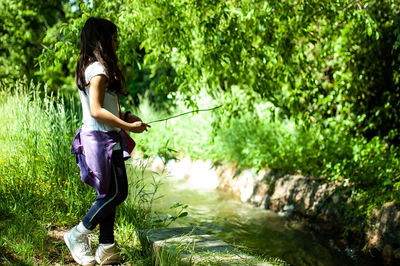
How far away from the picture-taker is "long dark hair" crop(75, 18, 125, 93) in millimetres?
2414

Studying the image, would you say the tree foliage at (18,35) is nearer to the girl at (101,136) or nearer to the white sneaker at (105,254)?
the girl at (101,136)

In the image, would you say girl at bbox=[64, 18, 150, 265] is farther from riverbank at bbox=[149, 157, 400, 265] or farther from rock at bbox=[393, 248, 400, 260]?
rock at bbox=[393, 248, 400, 260]

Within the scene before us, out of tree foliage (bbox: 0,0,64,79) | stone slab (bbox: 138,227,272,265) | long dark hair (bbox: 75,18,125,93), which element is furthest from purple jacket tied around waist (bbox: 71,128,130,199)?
tree foliage (bbox: 0,0,64,79)

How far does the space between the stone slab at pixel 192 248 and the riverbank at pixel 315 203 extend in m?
0.91

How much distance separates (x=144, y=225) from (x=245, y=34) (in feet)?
6.87

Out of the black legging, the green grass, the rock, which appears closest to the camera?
the black legging

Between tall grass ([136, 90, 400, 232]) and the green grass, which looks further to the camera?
tall grass ([136, 90, 400, 232])

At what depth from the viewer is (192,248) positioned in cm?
255

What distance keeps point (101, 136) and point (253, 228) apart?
2769 mm

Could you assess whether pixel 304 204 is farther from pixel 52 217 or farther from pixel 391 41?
pixel 52 217

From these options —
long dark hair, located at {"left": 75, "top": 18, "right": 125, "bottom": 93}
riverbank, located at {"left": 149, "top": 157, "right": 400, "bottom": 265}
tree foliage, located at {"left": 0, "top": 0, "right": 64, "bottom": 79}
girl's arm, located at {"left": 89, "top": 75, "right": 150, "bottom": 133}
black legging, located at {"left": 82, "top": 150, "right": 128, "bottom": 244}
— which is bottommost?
riverbank, located at {"left": 149, "top": 157, "right": 400, "bottom": 265}

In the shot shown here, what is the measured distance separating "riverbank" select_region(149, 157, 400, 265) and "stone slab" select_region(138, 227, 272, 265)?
0.91 m

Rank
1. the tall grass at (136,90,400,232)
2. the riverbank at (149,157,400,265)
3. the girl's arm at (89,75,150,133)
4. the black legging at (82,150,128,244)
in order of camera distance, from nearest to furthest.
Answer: the girl's arm at (89,75,150,133) → the black legging at (82,150,128,244) → the riverbank at (149,157,400,265) → the tall grass at (136,90,400,232)

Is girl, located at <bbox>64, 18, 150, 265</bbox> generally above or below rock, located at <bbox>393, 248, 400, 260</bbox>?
above
